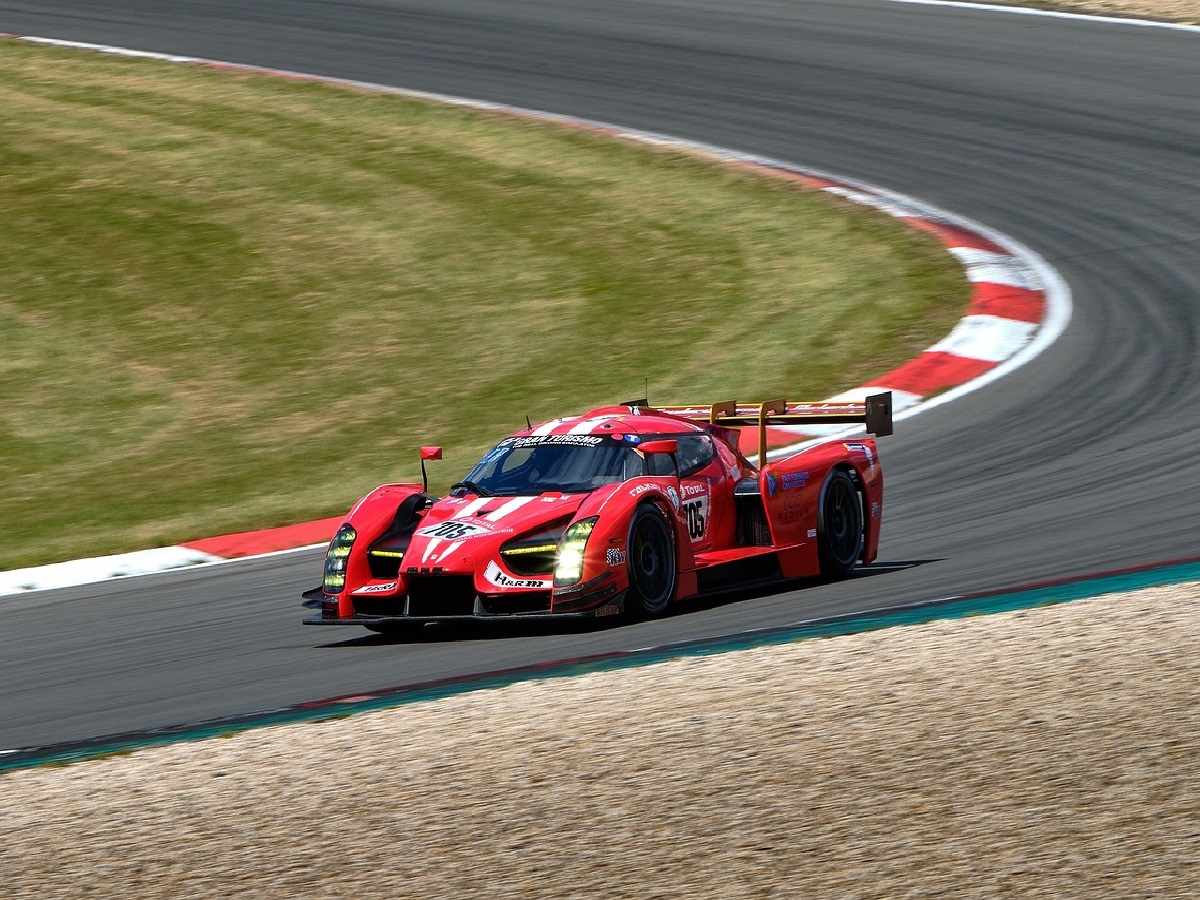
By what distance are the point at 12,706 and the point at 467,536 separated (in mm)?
2307

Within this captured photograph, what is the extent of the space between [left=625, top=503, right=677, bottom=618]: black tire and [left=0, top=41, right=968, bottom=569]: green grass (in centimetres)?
384

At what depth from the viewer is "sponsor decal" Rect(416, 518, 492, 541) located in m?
9.08

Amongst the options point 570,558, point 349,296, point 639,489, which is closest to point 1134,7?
point 349,296

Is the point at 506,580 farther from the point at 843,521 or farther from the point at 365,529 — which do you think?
the point at 843,521

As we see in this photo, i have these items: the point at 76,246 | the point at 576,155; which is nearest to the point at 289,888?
the point at 76,246

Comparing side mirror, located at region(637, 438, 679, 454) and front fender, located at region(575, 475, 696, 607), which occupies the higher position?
side mirror, located at region(637, 438, 679, 454)

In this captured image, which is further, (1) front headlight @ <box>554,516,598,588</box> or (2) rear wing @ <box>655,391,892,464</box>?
(2) rear wing @ <box>655,391,892,464</box>

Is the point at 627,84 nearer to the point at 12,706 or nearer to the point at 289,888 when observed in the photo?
the point at 12,706

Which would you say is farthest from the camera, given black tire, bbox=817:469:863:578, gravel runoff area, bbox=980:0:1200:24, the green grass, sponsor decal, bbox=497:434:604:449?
gravel runoff area, bbox=980:0:1200:24

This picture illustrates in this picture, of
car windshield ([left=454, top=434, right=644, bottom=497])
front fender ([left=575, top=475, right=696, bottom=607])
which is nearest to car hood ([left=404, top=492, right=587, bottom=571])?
car windshield ([left=454, top=434, right=644, bottom=497])

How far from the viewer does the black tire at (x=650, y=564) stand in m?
9.05

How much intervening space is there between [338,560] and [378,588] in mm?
330

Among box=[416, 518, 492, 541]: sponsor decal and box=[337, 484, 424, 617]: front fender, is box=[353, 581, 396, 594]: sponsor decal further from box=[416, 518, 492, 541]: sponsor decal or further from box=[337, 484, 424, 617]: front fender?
box=[416, 518, 492, 541]: sponsor decal

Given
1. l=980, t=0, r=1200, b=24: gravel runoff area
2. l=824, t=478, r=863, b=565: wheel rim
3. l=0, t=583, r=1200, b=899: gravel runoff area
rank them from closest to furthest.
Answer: l=0, t=583, r=1200, b=899: gravel runoff area
l=824, t=478, r=863, b=565: wheel rim
l=980, t=0, r=1200, b=24: gravel runoff area
